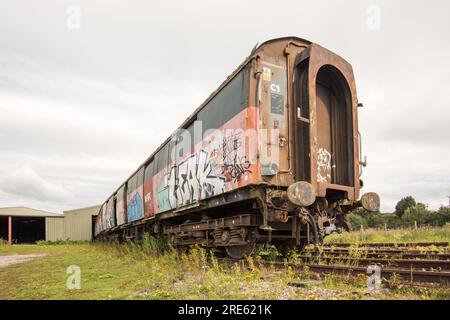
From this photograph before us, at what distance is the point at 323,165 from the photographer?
23.7ft

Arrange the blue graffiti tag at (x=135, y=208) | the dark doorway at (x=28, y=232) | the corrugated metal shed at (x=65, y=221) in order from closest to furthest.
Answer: the blue graffiti tag at (x=135, y=208) → the corrugated metal shed at (x=65, y=221) → the dark doorway at (x=28, y=232)

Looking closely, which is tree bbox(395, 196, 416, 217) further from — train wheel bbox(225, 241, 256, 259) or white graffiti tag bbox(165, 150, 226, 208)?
train wheel bbox(225, 241, 256, 259)

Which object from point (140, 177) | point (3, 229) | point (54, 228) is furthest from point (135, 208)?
point (3, 229)

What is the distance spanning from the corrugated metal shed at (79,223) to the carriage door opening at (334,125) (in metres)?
42.5

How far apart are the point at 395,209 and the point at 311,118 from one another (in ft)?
290

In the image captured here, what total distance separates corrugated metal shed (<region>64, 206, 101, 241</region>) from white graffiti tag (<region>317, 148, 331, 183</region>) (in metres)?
42.6

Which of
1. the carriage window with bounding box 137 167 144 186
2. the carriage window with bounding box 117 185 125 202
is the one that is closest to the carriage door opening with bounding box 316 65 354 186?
the carriage window with bounding box 137 167 144 186

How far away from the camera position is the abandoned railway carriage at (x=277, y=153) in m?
6.34

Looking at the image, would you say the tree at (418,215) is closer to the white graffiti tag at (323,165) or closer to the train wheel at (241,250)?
the white graffiti tag at (323,165)

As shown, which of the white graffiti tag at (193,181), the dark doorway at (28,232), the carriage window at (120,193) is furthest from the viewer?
the dark doorway at (28,232)

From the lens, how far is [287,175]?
21.4ft

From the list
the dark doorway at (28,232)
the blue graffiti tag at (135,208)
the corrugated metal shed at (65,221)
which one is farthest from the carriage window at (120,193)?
the dark doorway at (28,232)

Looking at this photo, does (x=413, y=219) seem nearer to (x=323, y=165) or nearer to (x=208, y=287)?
(x=323, y=165)
